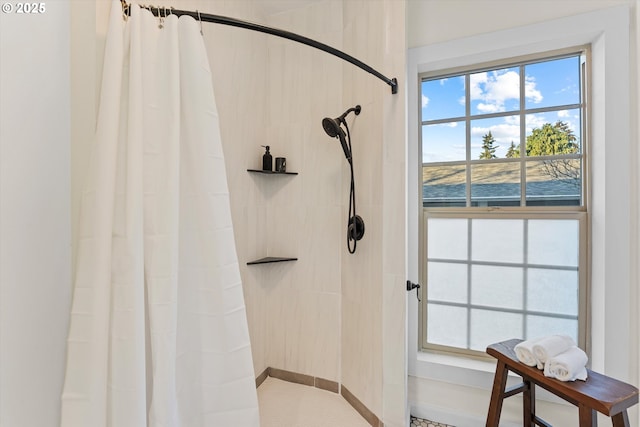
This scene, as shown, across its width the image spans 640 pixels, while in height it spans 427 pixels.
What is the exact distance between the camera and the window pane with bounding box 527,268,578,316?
1.51m

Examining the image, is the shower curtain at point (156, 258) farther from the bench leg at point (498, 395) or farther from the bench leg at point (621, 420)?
the bench leg at point (621, 420)

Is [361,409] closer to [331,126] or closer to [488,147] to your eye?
[331,126]

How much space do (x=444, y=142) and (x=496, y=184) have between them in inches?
15.1

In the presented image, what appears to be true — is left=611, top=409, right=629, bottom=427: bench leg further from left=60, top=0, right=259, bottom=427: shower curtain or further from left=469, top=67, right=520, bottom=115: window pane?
left=469, top=67, right=520, bottom=115: window pane

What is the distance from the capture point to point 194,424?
2.62ft

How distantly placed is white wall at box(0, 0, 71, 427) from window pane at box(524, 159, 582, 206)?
2.02 m

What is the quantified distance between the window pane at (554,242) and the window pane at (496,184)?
6.9 inches

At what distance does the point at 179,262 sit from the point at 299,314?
1139 millimetres

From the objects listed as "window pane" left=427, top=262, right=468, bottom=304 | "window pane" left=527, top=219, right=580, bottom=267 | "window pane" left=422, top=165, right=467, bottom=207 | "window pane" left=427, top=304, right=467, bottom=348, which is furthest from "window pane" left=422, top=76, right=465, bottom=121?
"window pane" left=427, top=304, right=467, bottom=348

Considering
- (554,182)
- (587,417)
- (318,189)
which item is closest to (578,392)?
(587,417)

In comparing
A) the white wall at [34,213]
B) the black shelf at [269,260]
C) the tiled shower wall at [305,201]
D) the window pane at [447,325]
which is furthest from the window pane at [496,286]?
the white wall at [34,213]

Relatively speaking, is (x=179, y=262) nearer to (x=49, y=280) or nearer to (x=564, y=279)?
(x=49, y=280)

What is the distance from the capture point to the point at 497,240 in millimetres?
1665

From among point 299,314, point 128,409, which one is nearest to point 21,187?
point 128,409
